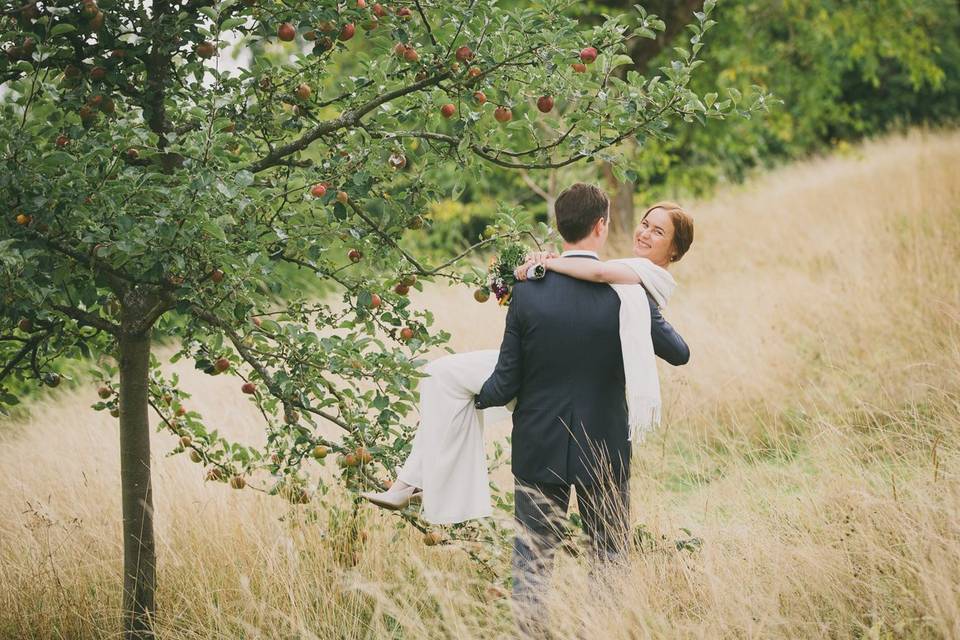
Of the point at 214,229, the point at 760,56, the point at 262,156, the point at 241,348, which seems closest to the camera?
the point at 214,229

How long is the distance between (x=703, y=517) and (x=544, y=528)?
1404mm

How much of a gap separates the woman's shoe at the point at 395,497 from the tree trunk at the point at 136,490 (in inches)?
42.6

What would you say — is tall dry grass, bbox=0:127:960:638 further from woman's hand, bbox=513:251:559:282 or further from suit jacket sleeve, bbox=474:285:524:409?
woman's hand, bbox=513:251:559:282

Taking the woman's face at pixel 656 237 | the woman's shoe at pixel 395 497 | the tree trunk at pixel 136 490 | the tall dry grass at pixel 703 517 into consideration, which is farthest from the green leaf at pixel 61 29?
the tall dry grass at pixel 703 517

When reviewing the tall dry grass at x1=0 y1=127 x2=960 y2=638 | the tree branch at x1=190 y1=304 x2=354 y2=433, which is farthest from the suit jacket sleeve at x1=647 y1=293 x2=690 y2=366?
the tree branch at x1=190 y1=304 x2=354 y2=433

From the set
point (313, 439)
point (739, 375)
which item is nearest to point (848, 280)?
point (739, 375)

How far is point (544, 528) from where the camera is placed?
10.4 feet

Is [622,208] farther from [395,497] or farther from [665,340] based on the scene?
[395,497]

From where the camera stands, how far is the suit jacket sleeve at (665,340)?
3.07 m

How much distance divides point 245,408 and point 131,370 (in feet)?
10.8

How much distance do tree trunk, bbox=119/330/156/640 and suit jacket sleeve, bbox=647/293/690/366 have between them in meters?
2.08

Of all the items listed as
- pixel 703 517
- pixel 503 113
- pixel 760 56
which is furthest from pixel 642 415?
pixel 760 56

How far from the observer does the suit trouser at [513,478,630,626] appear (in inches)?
123

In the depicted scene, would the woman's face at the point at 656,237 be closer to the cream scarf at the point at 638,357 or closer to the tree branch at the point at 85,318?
the cream scarf at the point at 638,357
